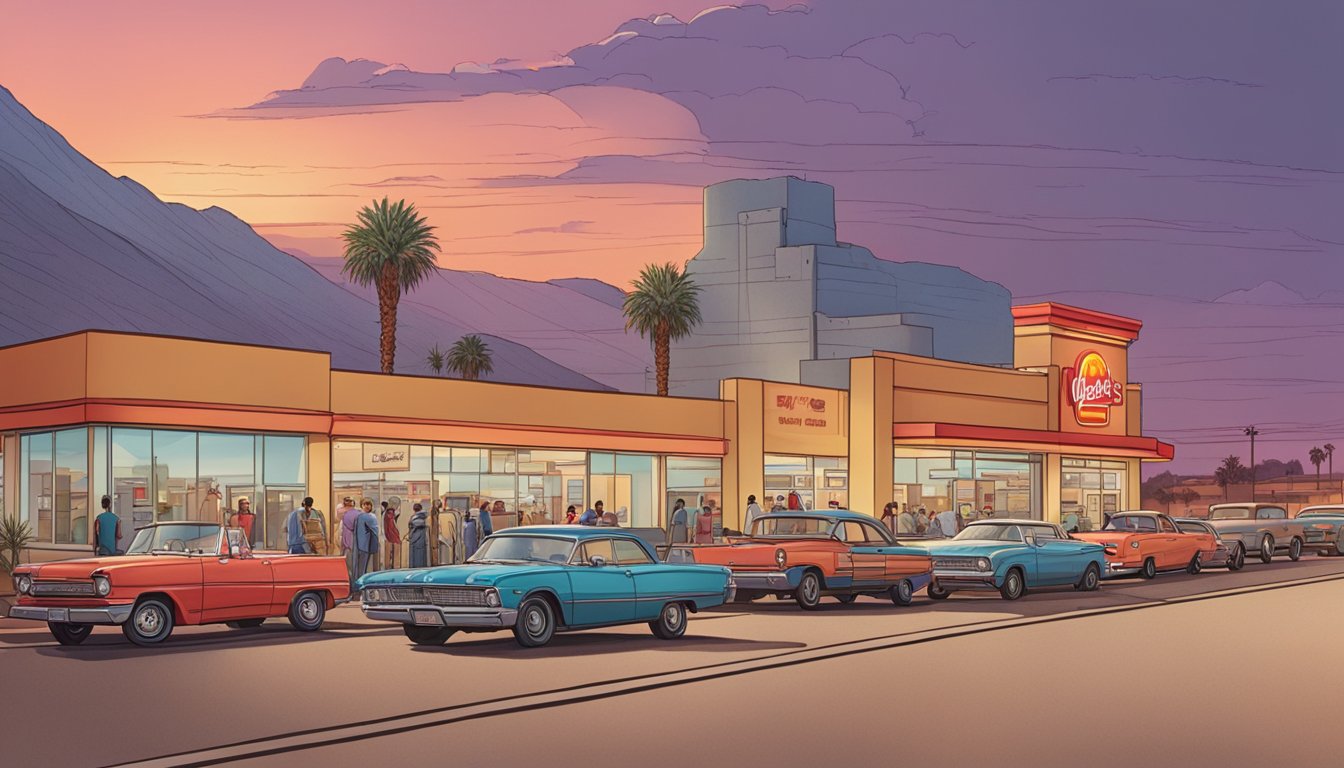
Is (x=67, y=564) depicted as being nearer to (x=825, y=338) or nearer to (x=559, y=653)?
(x=559, y=653)

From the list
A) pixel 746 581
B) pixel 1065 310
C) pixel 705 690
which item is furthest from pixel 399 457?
pixel 1065 310

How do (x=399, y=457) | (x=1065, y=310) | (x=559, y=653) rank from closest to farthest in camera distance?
(x=559, y=653) → (x=399, y=457) → (x=1065, y=310)

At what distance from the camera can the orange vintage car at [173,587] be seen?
1869 cm

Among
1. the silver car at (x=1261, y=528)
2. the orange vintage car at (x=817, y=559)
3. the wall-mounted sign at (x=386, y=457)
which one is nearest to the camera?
the orange vintage car at (x=817, y=559)

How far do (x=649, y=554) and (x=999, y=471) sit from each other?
4048 cm

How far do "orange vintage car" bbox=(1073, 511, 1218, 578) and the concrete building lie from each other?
70271 mm

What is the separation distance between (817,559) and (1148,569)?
1199cm

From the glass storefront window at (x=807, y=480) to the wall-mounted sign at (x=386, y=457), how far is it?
14182 mm

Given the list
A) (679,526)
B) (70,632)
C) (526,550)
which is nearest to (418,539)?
(679,526)

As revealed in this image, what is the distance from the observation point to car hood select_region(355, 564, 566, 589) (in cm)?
1777

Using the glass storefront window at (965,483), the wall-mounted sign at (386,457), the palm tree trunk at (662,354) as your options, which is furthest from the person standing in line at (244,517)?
the palm tree trunk at (662,354)

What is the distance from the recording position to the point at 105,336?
3158 cm

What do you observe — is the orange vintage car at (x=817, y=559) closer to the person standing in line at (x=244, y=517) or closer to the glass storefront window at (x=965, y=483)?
the person standing in line at (x=244, y=517)

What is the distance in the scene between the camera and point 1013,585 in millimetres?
27484
